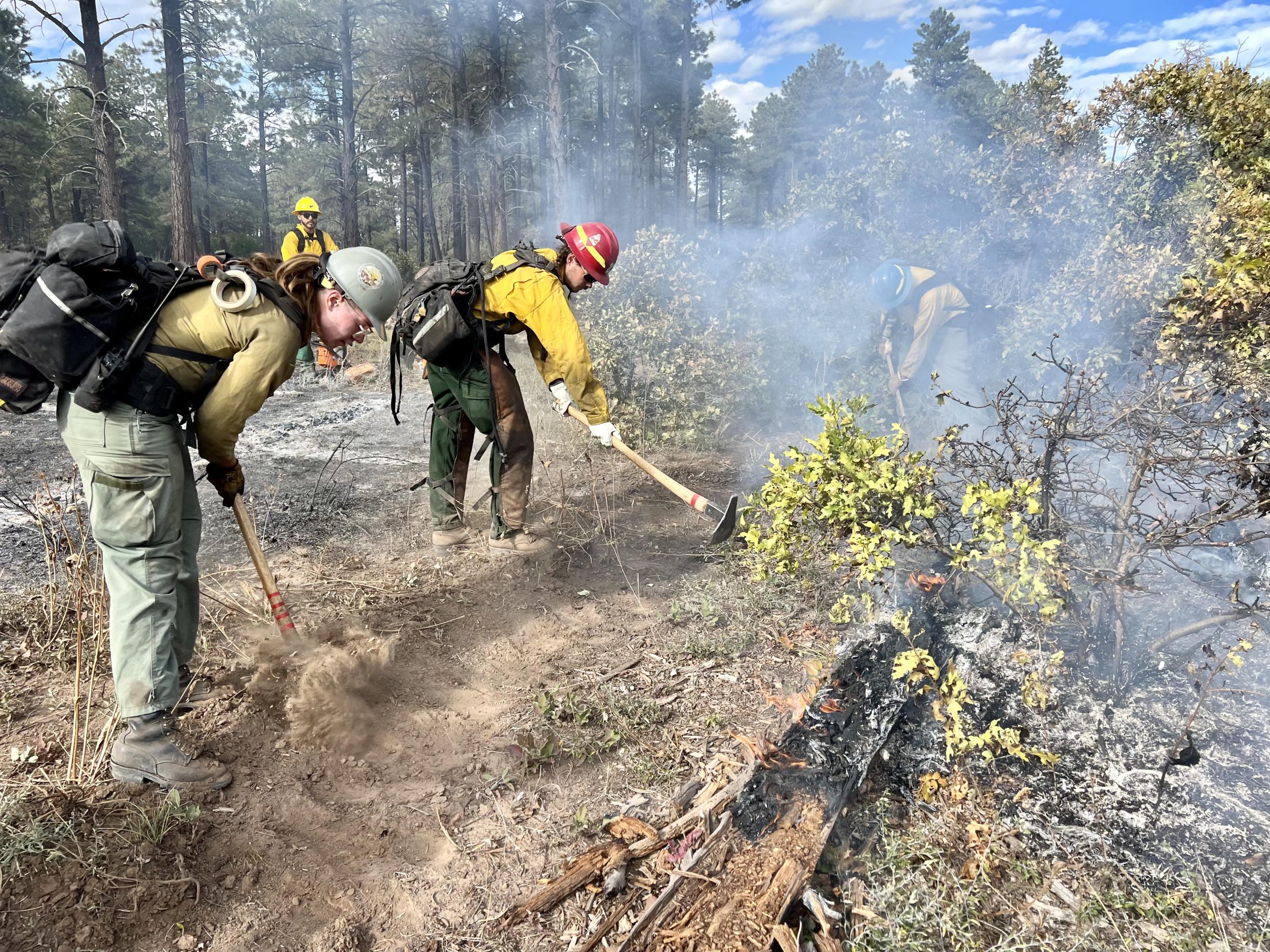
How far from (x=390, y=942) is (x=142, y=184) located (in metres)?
31.6

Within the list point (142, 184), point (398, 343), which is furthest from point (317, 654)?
point (142, 184)

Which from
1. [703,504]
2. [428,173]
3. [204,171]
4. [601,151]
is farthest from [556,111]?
[204,171]

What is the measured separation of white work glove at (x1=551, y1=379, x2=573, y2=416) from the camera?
3979 mm

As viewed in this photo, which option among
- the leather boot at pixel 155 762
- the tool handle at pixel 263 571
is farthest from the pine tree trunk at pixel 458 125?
the leather boot at pixel 155 762

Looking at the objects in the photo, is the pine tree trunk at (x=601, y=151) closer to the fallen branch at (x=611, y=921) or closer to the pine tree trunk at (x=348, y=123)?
the pine tree trunk at (x=348, y=123)

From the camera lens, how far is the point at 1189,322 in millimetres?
3070

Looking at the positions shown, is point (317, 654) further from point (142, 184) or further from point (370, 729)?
point (142, 184)

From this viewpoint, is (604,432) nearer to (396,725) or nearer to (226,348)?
(396,725)

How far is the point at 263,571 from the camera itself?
2723 millimetres

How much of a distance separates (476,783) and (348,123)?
15.5m

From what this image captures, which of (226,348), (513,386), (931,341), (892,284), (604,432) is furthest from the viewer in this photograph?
(931,341)

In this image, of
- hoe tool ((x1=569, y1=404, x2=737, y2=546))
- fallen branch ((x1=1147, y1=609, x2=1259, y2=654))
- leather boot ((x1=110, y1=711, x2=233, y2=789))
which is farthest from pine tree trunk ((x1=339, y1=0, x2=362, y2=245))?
fallen branch ((x1=1147, y1=609, x2=1259, y2=654))

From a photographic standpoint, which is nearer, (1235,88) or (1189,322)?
(1189,322)

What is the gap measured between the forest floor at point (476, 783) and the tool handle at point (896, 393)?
10.9ft
